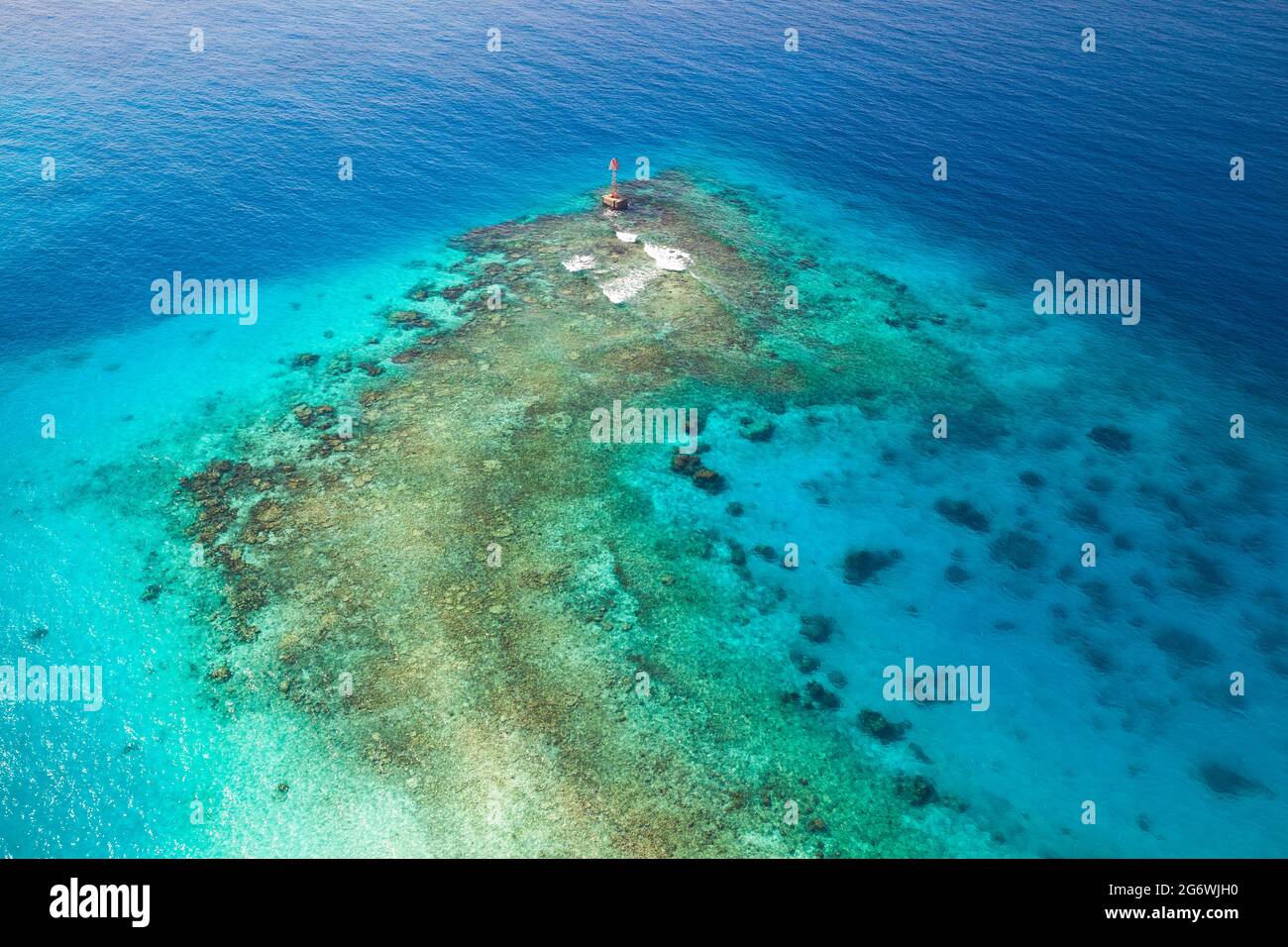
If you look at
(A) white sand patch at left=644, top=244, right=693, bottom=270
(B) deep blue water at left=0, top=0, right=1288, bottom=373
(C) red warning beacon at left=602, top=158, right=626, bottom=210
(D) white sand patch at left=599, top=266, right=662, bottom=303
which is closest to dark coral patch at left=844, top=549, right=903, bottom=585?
(D) white sand patch at left=599, top=266, right=662, bottom=303

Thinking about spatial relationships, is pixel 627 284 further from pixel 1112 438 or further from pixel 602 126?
pixel 1112 438

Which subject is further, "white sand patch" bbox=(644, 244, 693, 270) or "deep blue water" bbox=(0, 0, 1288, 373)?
"deep blue water" bbox=(0, 0, 1288, 373)

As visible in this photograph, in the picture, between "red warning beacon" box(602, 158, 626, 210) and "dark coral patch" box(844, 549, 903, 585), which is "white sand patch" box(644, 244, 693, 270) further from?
"dark coral patch" box(844, 549, 903, 585)

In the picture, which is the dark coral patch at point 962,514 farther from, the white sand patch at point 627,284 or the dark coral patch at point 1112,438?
the white sand patch at point 627,284

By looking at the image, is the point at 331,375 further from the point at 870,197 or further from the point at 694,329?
the point at 870,197

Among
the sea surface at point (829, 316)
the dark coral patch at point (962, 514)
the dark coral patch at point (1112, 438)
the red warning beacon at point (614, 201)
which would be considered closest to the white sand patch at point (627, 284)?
the red warning beacon at point (614, 201)

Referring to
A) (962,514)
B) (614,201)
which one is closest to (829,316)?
(962,514)

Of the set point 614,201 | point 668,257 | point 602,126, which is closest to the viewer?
point 668,257

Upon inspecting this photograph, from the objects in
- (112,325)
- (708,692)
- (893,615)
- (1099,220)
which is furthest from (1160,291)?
(112,325)
